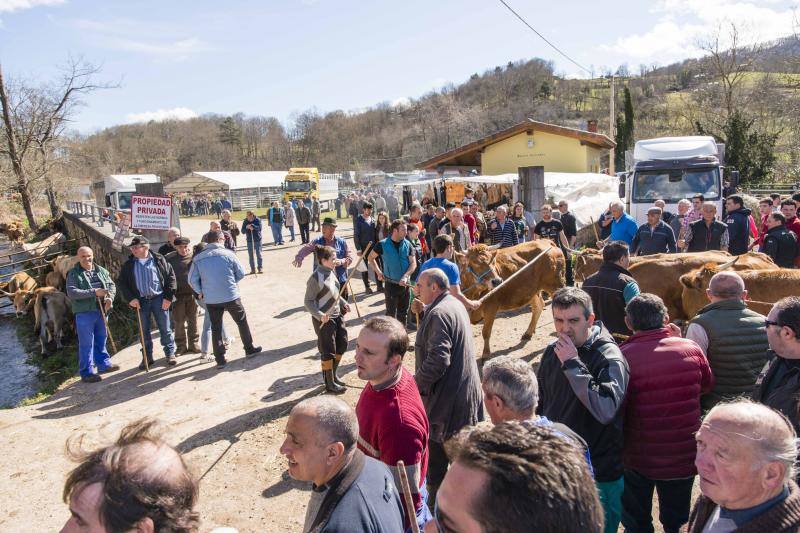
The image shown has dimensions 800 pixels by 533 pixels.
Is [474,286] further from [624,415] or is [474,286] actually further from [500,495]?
[500,495]

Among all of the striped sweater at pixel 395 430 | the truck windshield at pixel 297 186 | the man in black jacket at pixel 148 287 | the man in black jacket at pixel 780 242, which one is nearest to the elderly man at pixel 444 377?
the striped sweater at pixel 395 430

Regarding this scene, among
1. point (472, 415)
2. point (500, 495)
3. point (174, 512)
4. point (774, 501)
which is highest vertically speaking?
point (500, 495)

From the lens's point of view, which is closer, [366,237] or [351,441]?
[351,441]

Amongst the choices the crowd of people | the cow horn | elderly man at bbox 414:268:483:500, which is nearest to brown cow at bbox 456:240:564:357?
the crowd of people

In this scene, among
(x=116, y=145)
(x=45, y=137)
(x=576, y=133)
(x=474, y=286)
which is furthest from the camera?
(x=116, y=145)

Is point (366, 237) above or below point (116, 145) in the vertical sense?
below

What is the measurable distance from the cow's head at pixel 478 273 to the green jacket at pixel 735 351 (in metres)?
3.95

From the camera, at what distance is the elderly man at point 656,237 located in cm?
842

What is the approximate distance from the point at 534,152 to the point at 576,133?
2.12 metres

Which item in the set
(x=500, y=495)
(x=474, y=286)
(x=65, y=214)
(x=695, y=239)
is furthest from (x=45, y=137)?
(x=500, y=495)

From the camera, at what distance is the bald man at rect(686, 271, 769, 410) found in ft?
11.6

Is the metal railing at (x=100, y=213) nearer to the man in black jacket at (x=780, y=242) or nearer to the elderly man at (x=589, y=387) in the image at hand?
the elderly man at (x=589, y=387)

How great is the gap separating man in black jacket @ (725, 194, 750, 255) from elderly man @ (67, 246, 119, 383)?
33.6 feet

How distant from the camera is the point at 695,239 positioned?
866cm
